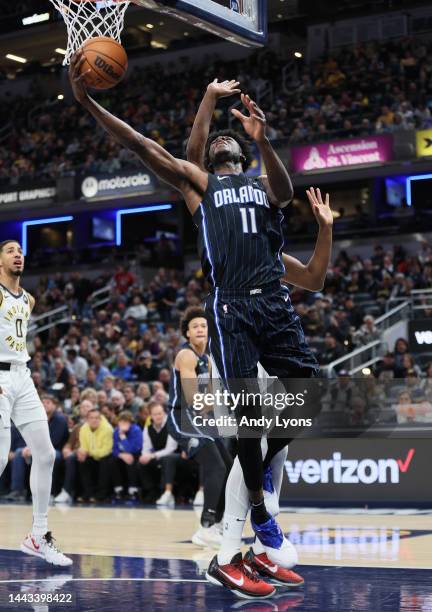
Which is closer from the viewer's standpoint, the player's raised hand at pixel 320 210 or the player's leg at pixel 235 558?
the player's leg at pixel 235 558

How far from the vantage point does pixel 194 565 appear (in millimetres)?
6184

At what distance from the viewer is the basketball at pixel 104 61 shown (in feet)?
19.2

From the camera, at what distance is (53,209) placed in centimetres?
2909

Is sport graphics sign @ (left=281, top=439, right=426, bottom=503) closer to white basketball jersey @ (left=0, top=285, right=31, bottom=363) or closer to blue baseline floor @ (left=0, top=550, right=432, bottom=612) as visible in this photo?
blue baseline floor @ (left=0, top=550, right=432, bottom=612)

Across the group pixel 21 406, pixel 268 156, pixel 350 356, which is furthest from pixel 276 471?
pixel 350 356

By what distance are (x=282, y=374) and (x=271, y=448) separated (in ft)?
1.41

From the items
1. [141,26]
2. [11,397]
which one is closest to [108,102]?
[141,26]

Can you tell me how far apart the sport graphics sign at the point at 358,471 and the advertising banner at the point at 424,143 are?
11525 mm

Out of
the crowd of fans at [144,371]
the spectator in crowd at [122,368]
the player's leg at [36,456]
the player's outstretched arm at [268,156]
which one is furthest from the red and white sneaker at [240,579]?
the spectator in crowd at [122,368]

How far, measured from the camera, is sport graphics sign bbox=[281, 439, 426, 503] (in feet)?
37.0

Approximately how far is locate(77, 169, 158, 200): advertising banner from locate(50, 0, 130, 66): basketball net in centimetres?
1737

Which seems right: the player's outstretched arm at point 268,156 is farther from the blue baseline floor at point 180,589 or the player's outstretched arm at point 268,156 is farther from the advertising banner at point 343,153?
the advertising banner at point 343,153

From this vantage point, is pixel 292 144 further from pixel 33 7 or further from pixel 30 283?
pixel 30 283

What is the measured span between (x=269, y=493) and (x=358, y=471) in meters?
6.40
